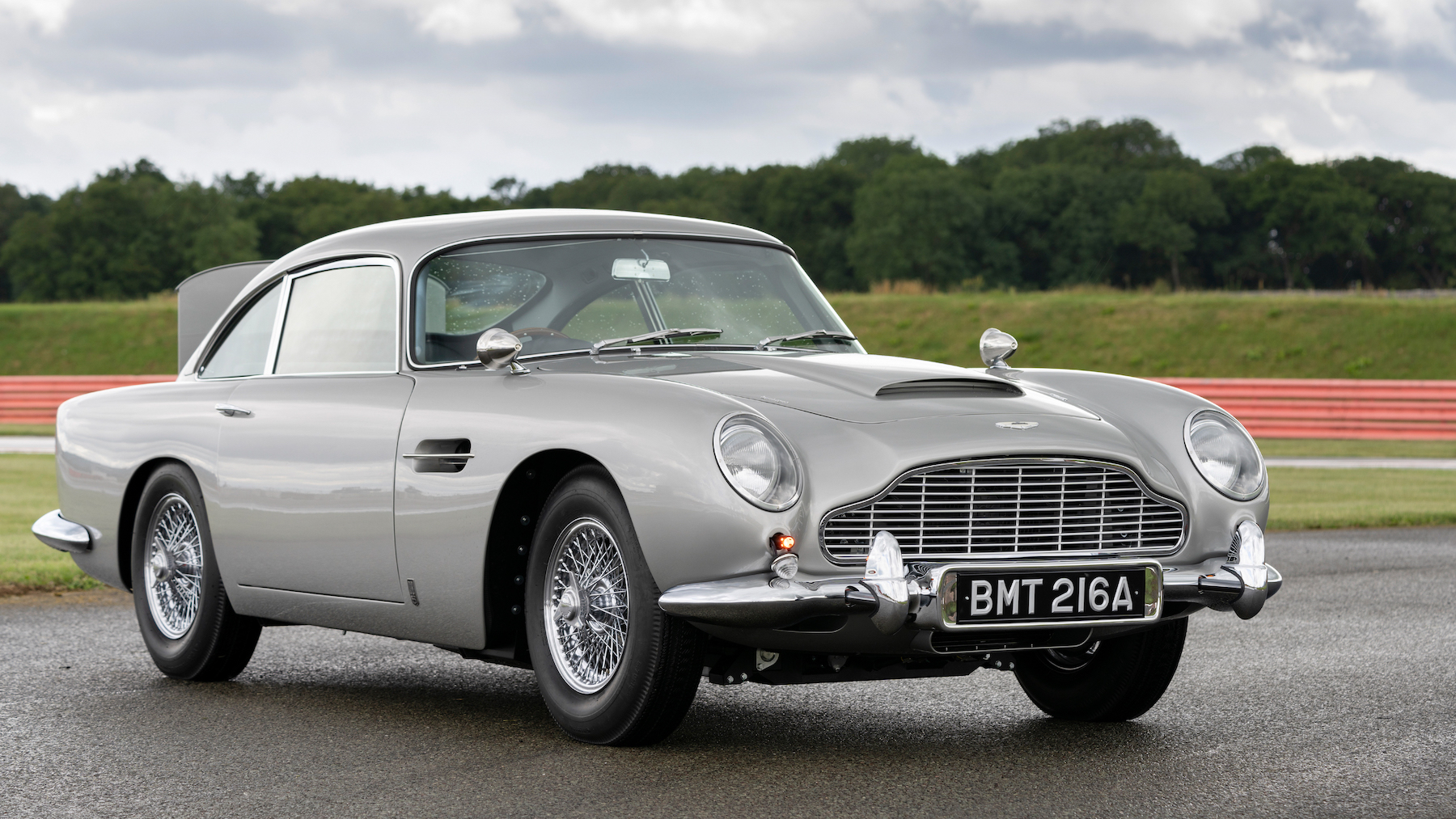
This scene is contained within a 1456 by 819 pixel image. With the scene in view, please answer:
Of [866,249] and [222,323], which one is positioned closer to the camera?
[222,323]

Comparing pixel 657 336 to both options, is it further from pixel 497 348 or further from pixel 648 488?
pixel 648 488

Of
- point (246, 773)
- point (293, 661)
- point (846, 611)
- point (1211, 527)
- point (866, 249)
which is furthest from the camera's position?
point (866, 249)

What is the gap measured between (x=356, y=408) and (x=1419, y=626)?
4.72 metres

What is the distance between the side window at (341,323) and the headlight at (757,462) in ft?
5.53

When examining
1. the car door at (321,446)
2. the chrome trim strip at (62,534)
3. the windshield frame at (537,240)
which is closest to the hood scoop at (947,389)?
the windshield frame at (537,240)

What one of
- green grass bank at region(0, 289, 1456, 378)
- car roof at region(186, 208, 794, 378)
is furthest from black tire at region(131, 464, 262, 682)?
green grass bank at region(0, 289, 1456, 378)

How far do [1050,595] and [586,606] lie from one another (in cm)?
127

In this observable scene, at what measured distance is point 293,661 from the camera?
6363mm

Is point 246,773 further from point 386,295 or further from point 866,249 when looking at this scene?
point 866,249

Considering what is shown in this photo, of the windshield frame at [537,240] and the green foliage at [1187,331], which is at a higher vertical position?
the windshield frame at [537,240]

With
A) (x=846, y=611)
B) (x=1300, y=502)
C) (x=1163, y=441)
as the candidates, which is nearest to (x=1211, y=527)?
(x=1163, y=441)

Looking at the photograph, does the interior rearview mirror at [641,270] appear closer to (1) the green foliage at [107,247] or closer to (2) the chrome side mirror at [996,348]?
(2) the chrome side mirror at [996,348]

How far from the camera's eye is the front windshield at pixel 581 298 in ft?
17.2

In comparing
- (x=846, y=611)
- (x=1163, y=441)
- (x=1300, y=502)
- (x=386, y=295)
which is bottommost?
(x=1300, y=502)
